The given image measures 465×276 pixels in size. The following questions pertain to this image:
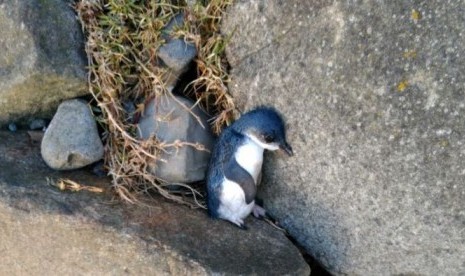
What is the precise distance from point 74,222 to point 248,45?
0.91 metres

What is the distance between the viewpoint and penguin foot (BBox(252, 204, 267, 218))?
6.95ft

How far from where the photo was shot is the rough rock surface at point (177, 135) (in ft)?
6.82

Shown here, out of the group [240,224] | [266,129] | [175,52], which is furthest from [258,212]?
[175,52]

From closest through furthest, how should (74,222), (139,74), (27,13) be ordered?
(74,222)
(27,13)
(139,74)

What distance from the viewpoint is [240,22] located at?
6.76ft

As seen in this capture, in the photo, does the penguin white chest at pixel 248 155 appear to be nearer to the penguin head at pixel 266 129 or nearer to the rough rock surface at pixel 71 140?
the penguin head at pixel 266 129

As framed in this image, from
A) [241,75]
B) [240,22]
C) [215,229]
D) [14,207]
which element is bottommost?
[14,207]

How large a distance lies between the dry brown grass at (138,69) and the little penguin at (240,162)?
0.12 meters

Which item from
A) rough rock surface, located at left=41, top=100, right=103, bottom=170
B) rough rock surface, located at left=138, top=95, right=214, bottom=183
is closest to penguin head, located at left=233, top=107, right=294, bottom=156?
rough rock surface, located at left=138, top=95, right=214, bottom=183

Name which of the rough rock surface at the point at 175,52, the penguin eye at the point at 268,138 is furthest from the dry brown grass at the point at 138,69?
the penguin eye at the point at 268,138

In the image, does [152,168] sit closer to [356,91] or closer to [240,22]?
[240,22]

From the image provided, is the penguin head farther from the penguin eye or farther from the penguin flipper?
the penguin flipper

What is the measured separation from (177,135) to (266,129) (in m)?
0.38

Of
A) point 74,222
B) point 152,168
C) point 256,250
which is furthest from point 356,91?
point 74,222
